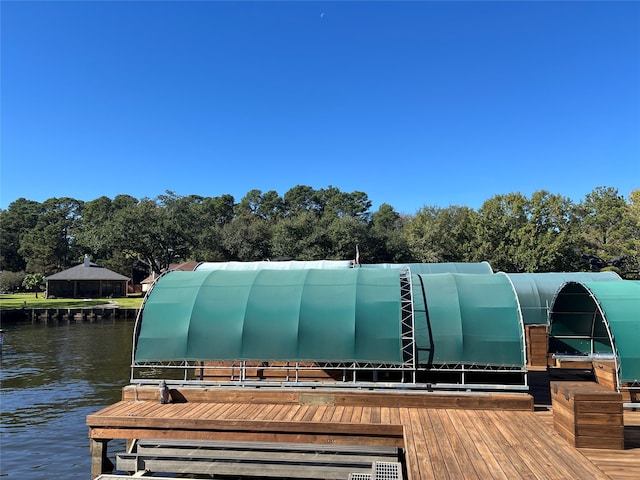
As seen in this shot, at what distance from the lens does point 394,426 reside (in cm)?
1088

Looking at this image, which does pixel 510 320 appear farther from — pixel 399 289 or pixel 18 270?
pixel 18 270

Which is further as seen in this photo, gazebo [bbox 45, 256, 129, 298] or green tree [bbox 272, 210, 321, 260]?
gazebo [bbox 45, 256, 129, 298]

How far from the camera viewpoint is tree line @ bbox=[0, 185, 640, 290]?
54.5 meters

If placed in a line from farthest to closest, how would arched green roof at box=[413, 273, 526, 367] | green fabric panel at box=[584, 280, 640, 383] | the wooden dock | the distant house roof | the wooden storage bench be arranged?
the distant house roof < arched green roof at box=[413, 273, 526, 367] < green fabric panel at box=[584, 280, 640, 383] < the wooden storage bench < the wooden dock

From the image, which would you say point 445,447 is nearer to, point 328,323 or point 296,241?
point 328,323

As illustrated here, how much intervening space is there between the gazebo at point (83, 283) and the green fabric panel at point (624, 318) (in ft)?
255

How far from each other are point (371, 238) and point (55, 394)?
52753 millimetres

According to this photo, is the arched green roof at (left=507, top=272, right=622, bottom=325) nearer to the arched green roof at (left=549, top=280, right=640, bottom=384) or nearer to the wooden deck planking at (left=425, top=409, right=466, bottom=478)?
the arched green roof at (left=549, top=280, right=640, bottom=384)

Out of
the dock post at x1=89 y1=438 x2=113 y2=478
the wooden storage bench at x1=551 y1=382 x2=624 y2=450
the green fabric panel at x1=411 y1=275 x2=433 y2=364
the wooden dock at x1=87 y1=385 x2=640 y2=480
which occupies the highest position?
the green fabric panel at x1=411 y1=275 x2=433 y2=364

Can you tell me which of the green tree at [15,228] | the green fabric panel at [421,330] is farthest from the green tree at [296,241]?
the green tree at [15,228]

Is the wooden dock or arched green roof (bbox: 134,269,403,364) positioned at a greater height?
arched green roof (bbox: 134,269,403,364)

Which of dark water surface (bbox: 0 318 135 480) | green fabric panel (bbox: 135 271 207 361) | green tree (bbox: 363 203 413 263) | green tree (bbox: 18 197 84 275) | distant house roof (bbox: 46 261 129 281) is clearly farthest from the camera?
green tree (bbox: 18 197 84 275)

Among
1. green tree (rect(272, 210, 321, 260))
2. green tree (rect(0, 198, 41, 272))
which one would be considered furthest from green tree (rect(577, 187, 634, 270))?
green tree (rect(0, 198, 41, 272))

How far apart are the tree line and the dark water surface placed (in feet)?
101
